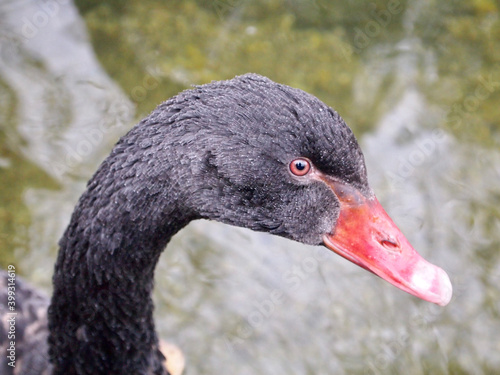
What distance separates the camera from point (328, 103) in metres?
5.68

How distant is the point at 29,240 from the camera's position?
15.3 feet

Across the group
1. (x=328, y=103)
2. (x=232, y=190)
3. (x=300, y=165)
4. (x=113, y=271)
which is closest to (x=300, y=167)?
(x=300, y=165)

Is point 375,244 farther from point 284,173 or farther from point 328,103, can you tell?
point 328,103

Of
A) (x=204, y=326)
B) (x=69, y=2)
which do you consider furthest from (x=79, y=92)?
(x=204, y=326)

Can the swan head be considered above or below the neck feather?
above

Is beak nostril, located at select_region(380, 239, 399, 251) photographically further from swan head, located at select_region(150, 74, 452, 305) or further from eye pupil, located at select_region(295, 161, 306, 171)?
eye pupil, located at select_region(295, 161, 306, 171)

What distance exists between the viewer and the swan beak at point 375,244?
262 centimetres

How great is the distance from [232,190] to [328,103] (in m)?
3.31

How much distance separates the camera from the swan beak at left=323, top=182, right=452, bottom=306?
2.62 m

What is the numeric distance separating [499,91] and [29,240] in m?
4.25

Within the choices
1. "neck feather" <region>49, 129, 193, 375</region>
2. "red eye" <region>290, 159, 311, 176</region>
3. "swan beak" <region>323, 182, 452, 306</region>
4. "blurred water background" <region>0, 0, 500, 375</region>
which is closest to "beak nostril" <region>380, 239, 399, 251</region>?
"swan beak" <region>323, 182, 452, 306</region>

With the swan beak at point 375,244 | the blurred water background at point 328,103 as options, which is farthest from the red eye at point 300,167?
the blurred water background at point 328,103

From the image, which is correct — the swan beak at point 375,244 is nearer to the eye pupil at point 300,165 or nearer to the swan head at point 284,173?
the swan head at point 284,173

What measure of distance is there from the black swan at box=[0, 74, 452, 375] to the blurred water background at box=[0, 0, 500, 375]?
1653 millimetres
